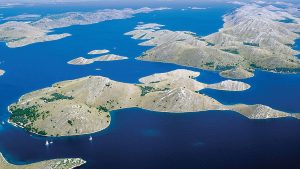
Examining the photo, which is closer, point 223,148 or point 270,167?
point 270,167

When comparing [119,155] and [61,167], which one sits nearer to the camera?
[61,167]

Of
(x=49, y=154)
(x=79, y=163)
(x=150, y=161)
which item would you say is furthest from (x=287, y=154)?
(x=49, y=154)

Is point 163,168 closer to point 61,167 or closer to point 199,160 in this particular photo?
point 199,160

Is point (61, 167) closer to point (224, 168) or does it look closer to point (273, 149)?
point (224, 168)

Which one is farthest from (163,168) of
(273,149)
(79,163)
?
(273,149)

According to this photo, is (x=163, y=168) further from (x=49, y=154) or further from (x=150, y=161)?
(x=49, y=154)

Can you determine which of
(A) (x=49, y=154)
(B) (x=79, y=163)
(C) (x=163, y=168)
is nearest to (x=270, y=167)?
(C) (x=163, y=168)

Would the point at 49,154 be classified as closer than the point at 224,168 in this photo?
No
